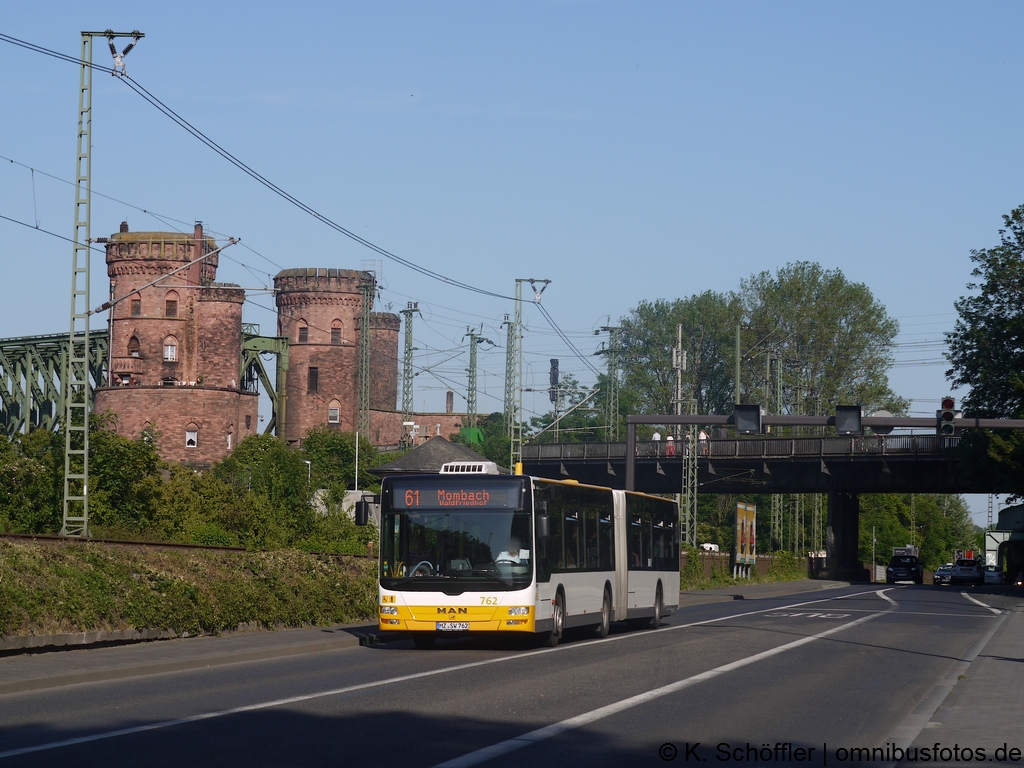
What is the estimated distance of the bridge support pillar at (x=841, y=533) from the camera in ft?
260

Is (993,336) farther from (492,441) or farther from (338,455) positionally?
(492,441)

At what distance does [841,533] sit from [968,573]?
25.2 ft

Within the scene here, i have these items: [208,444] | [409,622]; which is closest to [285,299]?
[208,444]

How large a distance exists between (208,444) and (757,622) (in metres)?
70.6

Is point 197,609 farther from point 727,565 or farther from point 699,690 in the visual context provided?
point 727,565

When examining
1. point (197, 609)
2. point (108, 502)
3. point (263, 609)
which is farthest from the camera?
point (108, 502)

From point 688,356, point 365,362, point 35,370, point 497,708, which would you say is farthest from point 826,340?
point 497,708

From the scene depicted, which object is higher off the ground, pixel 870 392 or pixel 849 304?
pixel 849 304

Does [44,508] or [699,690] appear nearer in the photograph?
[699,690]

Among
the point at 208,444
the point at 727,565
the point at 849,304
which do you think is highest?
the point at 849,304

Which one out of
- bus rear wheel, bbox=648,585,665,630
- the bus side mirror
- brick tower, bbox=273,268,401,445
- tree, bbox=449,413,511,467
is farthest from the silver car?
the bus side mirror

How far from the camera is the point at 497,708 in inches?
501

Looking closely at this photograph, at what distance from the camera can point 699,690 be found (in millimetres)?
14672

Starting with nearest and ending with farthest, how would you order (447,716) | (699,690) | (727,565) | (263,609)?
(447,716)
(699,690)
(263,609)
(727,565)
